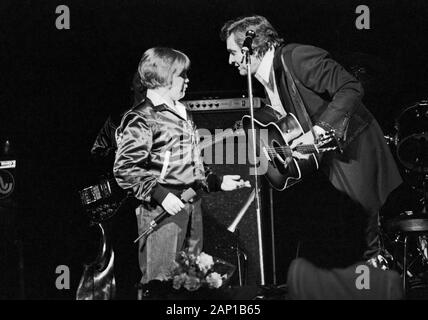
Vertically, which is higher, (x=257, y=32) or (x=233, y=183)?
(x=257, y=32)

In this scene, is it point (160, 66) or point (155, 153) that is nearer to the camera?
point (155, 153)

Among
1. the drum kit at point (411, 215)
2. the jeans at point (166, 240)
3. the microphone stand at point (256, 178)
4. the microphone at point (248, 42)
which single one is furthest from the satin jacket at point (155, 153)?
the drum kit at point (411, 215)

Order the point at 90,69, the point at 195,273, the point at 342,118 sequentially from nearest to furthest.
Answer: the point at 195,273
the point at 342,118
the point at 90,69

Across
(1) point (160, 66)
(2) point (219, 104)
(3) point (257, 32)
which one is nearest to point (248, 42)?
(3) point (257, 32)

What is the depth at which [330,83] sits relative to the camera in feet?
15.5

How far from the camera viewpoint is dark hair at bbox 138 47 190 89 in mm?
4625

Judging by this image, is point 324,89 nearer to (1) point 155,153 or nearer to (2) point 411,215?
(2) point 411,215

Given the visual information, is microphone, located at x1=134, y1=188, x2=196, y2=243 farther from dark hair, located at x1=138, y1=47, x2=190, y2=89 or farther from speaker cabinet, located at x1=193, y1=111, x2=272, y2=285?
dark hair, located at x1=138, y1=47, x2=190, y2=89

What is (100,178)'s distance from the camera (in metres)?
→ 4.88

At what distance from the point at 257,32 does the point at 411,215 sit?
5.02 feet

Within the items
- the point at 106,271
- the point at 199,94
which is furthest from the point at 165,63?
the point at 106,271

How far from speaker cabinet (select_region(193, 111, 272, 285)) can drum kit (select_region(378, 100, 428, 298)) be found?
0.79 meters
